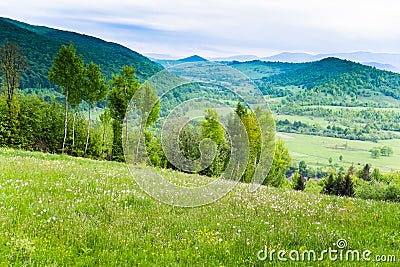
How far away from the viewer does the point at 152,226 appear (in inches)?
348

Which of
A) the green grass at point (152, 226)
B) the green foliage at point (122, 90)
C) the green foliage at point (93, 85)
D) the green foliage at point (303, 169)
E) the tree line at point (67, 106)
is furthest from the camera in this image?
the green foliage at point (303, 169)

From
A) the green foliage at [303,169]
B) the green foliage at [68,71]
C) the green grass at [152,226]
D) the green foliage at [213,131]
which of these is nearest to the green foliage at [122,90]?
the green foliage at [68,71]

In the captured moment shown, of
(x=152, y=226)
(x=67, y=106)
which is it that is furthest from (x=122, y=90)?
(x=152, y=226)

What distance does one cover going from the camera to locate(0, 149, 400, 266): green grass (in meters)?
7.20

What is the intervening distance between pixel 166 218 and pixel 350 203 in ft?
24.7

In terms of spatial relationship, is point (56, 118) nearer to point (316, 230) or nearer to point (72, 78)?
point (72, 78)

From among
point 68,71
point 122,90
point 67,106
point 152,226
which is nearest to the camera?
point 152,226

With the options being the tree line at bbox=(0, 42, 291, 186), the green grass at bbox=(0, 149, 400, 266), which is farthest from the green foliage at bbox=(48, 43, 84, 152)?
the green grass at bbox=(0, 149, 400, 266)

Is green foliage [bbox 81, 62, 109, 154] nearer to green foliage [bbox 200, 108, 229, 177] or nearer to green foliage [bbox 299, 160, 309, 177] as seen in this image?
green foliage [bbox 200, 108, 229, 177]

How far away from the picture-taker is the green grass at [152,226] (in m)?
7.20

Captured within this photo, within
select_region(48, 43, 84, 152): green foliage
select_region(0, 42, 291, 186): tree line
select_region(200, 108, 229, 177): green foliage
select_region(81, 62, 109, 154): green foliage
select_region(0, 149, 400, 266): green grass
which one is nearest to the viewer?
select_region(0, 149, 400, 266): green grass

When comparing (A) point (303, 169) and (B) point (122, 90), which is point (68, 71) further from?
(A) point (303, 169)

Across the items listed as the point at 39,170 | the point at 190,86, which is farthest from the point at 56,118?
the point at 190,86

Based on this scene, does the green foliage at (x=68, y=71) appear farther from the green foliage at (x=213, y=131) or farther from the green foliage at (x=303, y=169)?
the green foliage at (x=303, y=169)
